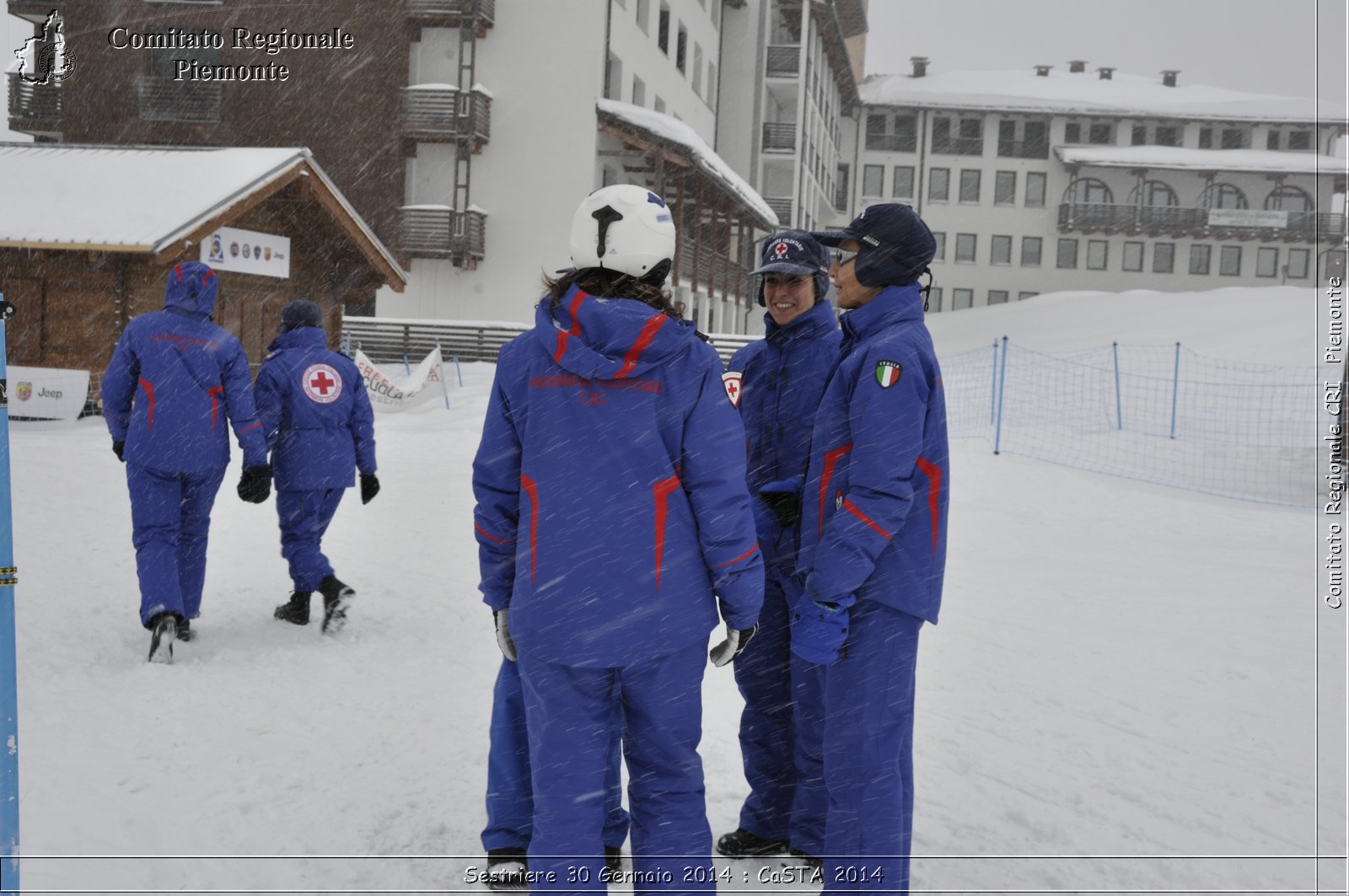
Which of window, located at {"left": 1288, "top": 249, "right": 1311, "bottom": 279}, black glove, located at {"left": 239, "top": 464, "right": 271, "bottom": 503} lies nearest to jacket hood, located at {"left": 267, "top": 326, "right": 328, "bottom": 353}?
black glove, located at {"left": 239, "top": 464, "right": 271, "bottom": 503}

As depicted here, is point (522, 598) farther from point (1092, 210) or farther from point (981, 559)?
point (1092, 210)

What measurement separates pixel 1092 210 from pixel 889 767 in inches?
2038

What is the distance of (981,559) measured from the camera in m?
8.97

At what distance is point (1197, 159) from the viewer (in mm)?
48969

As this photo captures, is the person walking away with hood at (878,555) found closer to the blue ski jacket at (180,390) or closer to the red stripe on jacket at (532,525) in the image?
the red stripe on jacket at (532,525)

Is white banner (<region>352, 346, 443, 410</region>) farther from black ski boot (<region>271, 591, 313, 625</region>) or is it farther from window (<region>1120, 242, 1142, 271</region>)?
window (<region>1120, 242, 1142, 271</region>)

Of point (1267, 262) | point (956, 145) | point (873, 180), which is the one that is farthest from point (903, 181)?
point (1267, 262)

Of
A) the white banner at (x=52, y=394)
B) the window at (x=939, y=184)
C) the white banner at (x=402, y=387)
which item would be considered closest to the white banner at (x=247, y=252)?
the white banner at (x=402, y=387)

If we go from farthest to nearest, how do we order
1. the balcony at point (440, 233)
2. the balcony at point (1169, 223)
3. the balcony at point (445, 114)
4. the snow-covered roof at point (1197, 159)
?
1. the balcony at point (1169, 223)
2. the snow-covered roof at point (1197, 159)
3. the balcony at point (440, 233)
4. the balcony at point (445, 114)

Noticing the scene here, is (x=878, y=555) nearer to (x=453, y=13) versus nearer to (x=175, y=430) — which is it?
(x=175, y=430)

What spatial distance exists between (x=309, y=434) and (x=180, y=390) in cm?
65

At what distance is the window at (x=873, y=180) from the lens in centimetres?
5191

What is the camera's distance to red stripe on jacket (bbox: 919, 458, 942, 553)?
293 centimetres

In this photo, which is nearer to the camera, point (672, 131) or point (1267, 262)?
point (672, 131)
